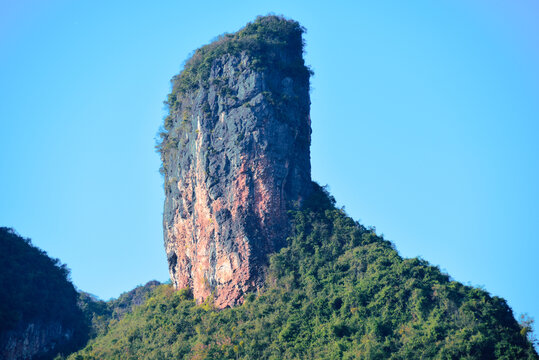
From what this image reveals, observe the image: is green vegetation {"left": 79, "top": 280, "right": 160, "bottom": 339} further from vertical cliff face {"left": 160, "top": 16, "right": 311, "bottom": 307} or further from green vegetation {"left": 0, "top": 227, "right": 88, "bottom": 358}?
vertical cliff face {"left": 160, "top": 16, "right": 311, "bottom": 307}

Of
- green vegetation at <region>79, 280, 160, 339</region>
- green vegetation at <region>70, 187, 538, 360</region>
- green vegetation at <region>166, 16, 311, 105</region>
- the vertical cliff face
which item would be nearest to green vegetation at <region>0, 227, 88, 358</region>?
green vegetation at <region>79, 280, 160, 339</region>

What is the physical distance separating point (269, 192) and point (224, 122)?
17.4 ft

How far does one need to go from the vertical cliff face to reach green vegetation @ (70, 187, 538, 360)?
1244mm

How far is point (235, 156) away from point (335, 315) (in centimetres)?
1042

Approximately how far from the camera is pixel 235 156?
135 ft

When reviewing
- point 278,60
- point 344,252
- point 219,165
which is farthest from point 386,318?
point 278,60

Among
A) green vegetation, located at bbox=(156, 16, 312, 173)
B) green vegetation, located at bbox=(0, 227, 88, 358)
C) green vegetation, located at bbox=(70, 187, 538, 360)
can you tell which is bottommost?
green vegetation, located at bbox=(70, 187, 538, 360)

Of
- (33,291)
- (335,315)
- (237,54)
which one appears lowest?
(335,315)

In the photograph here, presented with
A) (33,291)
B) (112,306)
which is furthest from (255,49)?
(112,306)

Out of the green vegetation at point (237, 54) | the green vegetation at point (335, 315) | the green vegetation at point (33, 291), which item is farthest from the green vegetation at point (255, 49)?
the green vegetation at point (33, 291)

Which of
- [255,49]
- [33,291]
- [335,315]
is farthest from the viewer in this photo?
[33,291]

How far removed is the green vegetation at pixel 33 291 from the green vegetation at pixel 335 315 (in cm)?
553

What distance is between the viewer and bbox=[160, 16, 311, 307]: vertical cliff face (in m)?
39.9

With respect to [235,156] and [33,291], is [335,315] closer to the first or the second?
[235,156]
